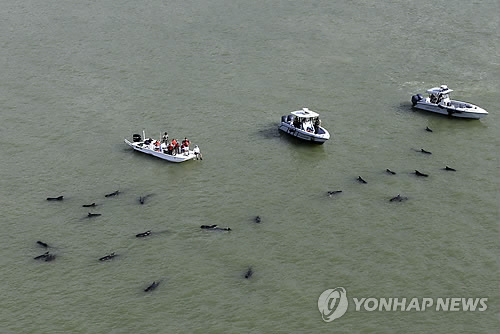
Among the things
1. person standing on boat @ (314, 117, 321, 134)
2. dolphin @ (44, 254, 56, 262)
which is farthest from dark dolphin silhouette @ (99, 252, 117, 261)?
person standing on boat @ (314, 117, 321, 134)

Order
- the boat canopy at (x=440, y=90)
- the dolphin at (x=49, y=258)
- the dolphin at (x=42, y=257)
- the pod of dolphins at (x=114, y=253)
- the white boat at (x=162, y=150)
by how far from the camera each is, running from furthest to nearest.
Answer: the boat canopy at (x=440, y=90) → the white boat at (x=162, y=150) → the dolphin at (x=42, y=257) → the dolphin at (x=49, y=258) → the pod of dolphins at (x=114, y=253)

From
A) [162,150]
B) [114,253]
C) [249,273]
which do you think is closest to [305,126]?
[162,150]

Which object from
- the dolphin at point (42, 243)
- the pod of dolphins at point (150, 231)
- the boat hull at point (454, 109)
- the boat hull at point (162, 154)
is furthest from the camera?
the boat hull at point (454, 109)

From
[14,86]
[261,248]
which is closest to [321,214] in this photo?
[261,248]

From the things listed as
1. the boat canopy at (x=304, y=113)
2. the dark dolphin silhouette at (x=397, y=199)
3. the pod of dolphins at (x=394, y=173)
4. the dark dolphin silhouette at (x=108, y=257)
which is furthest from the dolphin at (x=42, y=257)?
the boat canopy at (x=304, y=113)

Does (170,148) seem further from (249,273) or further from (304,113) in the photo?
(249,273)

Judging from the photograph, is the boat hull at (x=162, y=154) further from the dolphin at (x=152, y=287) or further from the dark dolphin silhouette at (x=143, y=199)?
the dolphin at (x=152, y=287)

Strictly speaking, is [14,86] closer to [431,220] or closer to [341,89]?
[341,89]
